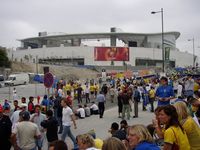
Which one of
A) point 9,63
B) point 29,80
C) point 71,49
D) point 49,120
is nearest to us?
point 49,120

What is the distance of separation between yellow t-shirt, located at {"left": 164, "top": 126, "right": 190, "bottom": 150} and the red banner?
118002 mm

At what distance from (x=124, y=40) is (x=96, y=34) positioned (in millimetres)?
12567

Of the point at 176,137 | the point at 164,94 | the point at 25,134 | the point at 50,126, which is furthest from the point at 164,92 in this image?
the point at 176,137

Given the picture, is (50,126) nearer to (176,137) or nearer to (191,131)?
(191,131)

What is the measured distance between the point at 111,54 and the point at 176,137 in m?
118

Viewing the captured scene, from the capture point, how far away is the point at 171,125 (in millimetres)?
5113

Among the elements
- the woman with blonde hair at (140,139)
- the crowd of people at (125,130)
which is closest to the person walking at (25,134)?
the crowd of people at (125,130)

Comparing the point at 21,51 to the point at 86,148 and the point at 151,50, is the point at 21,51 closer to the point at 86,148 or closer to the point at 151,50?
the point at 151,50

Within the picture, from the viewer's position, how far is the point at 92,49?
132000 millimetres

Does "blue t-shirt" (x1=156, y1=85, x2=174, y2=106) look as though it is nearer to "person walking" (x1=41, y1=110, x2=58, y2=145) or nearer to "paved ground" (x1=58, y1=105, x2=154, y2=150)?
"person walking" (x1=41, y1=110, x2=58, y2=145)

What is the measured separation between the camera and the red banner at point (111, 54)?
405 feet

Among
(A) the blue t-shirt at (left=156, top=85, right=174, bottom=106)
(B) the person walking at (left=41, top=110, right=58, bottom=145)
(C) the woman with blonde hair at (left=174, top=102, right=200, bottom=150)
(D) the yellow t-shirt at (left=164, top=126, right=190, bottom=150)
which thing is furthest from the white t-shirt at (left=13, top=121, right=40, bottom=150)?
(A) the blue t-shirt at (left=156, top=85, right=174, bottom=106)

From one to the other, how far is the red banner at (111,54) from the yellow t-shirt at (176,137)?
4646 inches

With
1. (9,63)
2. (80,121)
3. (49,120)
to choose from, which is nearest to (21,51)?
(9,63)
